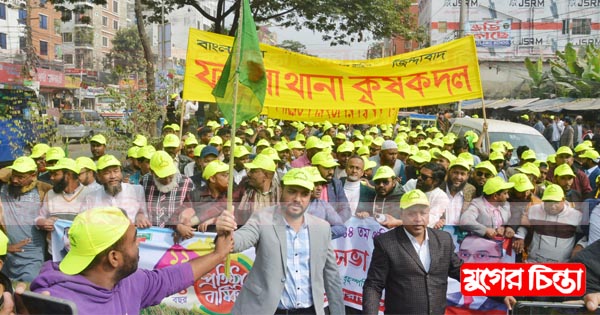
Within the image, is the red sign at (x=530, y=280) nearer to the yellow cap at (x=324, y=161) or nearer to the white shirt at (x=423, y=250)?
the white shirt at (x=423, y=250)

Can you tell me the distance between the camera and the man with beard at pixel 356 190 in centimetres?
591

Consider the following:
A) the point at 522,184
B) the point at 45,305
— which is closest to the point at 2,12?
the point at 522,184

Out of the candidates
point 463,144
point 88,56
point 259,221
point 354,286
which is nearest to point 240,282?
point 354,286

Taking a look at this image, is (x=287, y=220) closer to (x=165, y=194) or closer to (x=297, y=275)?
(x=297, y=275)

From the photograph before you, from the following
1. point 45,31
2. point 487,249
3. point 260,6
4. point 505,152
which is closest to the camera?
point 487,249

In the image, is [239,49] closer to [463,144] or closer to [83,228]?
[83,228]

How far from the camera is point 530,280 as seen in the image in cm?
389

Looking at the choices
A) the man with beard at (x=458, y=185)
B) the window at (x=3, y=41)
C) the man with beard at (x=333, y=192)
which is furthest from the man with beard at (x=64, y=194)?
the window at (x=3, y=41)

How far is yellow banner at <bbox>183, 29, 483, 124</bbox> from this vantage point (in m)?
8.58

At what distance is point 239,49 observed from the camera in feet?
13.5

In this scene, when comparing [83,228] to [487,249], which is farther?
[487,249]

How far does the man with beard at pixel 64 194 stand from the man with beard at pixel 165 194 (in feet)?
2.12

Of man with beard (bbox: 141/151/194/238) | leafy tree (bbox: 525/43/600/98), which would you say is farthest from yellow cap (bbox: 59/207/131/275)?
leafy tree (bbox: 525/43/600/98)

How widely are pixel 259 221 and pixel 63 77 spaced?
50.5 metres
